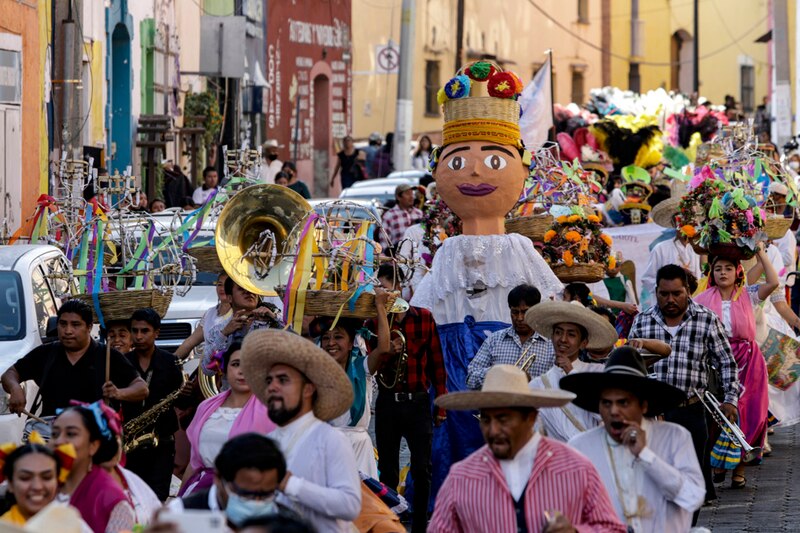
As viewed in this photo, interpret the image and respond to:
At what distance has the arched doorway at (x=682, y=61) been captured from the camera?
68562 millimetres

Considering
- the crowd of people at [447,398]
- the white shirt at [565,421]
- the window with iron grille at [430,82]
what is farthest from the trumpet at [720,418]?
the window with iron grille at [430,82]

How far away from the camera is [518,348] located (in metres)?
10.9

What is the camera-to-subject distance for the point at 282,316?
1099 centimetres

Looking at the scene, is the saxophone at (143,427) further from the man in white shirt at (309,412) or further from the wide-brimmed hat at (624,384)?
the wide-brimmed hat at (624,384)

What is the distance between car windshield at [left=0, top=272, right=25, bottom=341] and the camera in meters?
12.5

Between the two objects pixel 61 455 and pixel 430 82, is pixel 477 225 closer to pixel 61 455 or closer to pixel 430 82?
pixel 61 455

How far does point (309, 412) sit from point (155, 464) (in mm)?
3281

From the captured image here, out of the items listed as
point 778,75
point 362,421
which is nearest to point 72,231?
point 362,421

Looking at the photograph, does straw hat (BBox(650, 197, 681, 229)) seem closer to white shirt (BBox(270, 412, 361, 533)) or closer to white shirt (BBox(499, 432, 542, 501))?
white shirt (BBox(270, 412, 361, 533))

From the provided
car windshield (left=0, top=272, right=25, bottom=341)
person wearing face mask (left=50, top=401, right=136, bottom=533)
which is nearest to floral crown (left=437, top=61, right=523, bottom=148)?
car windshield (left=0, top=272, right=25, bottom=341)

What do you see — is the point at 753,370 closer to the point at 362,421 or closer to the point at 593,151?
the point at 362,421

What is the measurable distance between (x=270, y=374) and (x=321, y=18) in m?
36.5

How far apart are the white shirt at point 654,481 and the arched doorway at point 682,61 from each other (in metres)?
61.5

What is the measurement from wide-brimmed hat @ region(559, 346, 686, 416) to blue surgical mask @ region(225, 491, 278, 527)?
1705 mm
